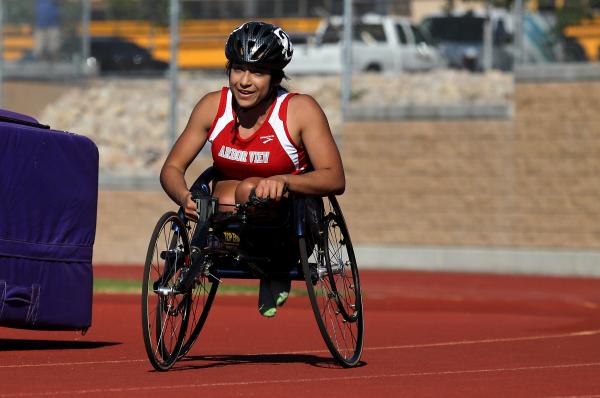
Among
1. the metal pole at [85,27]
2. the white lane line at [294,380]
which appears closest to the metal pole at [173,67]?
the metal pole at [85,27]

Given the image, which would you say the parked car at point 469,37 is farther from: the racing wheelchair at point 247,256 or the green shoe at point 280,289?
the green shoe at point 280,289

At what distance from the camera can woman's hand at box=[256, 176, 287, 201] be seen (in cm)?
865

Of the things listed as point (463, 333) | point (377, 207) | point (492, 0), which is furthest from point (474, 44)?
point (463, 333)

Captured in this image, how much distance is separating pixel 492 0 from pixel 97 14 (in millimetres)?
7418

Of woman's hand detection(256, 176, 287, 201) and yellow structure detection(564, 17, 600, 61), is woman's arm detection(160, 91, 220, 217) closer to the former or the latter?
woman's hand detection(256, 176, 287, 201)

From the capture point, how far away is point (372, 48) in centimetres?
2625

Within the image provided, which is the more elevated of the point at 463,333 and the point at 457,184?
the point at 463,333

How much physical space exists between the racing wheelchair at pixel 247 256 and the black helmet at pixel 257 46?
73 centimetres

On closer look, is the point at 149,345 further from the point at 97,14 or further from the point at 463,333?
the point at 97,14

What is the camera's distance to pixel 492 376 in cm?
892

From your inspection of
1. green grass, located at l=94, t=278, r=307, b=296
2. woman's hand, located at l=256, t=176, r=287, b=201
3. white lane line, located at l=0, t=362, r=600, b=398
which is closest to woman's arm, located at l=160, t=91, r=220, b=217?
woman's hand, located at l=256, t=176, r=287, b=201

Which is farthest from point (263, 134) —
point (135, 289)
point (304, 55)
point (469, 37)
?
point (304, 55)

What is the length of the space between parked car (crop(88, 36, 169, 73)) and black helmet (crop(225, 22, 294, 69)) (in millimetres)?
18147

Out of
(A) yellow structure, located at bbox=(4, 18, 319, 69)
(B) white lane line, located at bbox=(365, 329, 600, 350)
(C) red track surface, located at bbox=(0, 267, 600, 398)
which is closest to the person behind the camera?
(C) red track surface, located at bbox=(0, 267, 600, 398)
